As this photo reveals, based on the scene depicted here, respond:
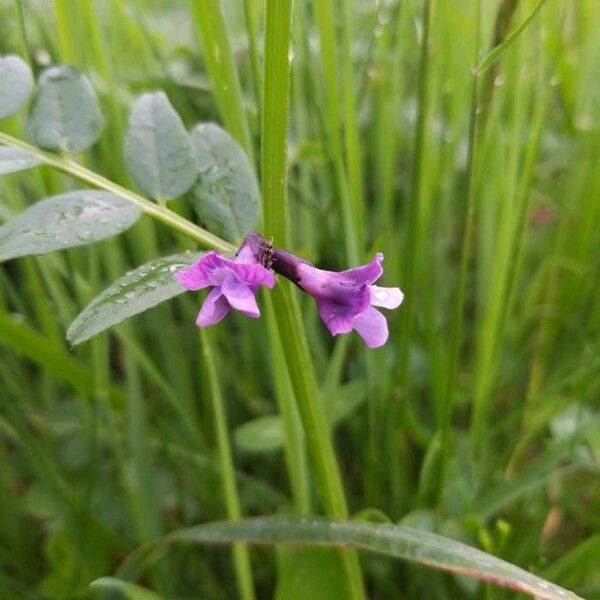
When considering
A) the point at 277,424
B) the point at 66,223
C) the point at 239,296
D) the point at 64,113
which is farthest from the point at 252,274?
the point at 277,424

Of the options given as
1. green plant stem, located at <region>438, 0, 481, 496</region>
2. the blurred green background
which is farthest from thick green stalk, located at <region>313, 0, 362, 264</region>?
green plant stem, located at <region>438, 0, 481, 496</region>

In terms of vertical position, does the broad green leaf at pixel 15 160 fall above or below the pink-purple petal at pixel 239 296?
above

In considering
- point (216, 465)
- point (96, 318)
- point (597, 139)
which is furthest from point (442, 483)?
point (597, 139)

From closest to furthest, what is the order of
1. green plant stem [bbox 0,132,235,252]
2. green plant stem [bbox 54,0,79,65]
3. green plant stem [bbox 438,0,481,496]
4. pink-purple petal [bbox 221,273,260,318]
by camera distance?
1. pink-purple petal [bbox 221,273,260,318]
2. green plant stem [bbox 0,132,235,252]
3. green plant stem [bbox 438,0,481,496]
4. green plant stem [bbox 54,0,79,65]

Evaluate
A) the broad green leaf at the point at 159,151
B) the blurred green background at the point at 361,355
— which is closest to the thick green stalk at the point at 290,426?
the blurred green background at the point at 361,355

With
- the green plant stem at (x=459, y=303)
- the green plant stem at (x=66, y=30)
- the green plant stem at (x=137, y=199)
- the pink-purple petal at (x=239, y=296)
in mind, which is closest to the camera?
the pink-purple petal at (x=239, y=296)

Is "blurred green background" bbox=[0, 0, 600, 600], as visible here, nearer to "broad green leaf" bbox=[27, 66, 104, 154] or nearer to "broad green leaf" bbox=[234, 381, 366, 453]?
"broad green leaf" bbox=[234, 381, 366, 453]

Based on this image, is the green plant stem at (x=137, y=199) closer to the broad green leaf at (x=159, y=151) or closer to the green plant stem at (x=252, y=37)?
the broad green leaf at (x=159, y=151)

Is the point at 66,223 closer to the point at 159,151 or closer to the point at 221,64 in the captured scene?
the point at 159,151
